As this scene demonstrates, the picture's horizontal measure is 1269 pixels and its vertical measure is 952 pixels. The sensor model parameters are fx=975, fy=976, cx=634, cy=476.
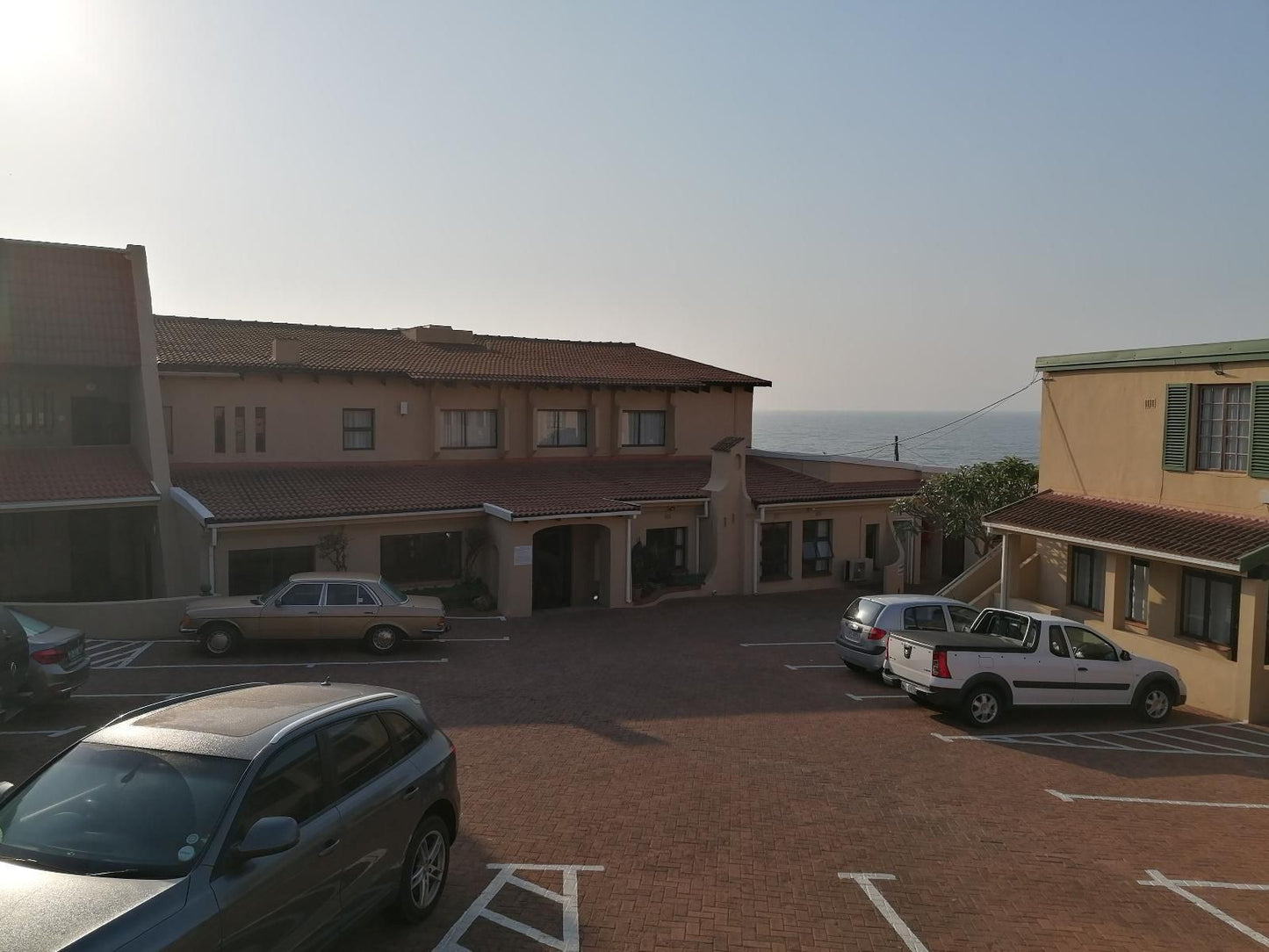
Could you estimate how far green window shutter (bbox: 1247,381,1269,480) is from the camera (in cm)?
1672

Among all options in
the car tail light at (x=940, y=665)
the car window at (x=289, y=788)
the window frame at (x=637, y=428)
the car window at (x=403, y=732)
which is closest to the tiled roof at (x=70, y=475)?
the window frame at (x=637, y=428)

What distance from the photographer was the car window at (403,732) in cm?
706

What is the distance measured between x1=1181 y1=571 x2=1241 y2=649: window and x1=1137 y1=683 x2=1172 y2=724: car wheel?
2068 millimetres

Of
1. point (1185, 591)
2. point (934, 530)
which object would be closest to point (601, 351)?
point (934, 530)

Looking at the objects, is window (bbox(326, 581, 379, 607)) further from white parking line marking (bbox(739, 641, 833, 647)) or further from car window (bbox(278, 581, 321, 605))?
white parking line marking (bbox(739, 641, 833, 647))

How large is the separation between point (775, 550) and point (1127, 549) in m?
12.2

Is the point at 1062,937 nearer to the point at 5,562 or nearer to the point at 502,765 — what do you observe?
the point at 502,765

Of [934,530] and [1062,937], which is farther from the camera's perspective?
[934,530]

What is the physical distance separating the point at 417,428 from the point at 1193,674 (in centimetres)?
1939

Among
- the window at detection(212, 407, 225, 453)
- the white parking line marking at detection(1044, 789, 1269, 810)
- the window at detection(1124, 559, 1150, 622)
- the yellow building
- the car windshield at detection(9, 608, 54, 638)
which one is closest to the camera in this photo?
the white parking line marking at detection(1044, 789, 1269, 810)

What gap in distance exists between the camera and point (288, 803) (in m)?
5.82

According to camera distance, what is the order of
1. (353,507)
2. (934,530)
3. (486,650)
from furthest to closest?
1. (934,530)
2. (353,507)
3. (486,650)

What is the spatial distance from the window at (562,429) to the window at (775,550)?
20.7 feet

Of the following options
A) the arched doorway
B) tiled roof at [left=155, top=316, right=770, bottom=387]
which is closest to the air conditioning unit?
tiled roof at [left=155, top=316, right=770, bottom=387]
